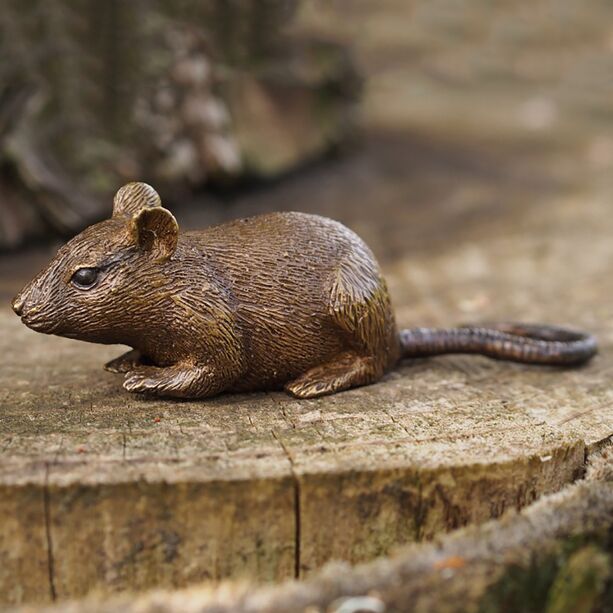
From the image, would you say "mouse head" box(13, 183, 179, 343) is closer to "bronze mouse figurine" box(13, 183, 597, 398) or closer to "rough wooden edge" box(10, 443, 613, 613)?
"bronze mouse figurine" box(13, 183, 597, 398)

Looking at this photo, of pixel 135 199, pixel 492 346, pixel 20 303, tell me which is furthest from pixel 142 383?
pixel 492 346

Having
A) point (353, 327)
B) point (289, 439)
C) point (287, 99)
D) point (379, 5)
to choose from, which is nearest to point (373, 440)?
point (289, 439)

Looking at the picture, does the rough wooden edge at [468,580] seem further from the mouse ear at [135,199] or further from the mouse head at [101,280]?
the mouse ear at [135,199]

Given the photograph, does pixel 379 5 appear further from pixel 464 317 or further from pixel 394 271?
A: pixel 464 317

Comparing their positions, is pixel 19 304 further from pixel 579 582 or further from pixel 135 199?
pixel 579 582

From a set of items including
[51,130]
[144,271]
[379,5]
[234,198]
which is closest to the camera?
[144,271]

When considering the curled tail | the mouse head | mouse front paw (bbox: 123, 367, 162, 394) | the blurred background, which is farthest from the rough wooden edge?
the blurred background
